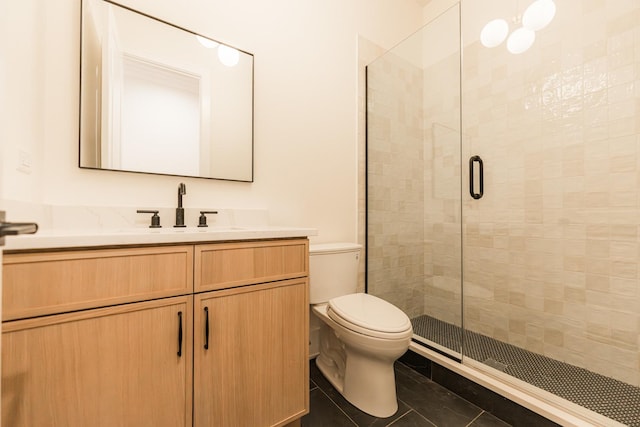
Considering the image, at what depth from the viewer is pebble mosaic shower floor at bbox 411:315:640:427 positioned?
122cm

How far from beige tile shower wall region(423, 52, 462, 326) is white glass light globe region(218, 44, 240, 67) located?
56.6 inches

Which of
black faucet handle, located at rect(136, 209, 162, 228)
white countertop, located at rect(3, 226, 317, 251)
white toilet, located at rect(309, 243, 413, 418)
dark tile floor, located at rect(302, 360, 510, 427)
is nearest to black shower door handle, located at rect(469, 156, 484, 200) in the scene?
Result: white toilet, located at rect(309, 243, 413, 418)

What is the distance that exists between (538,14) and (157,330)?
259 cm

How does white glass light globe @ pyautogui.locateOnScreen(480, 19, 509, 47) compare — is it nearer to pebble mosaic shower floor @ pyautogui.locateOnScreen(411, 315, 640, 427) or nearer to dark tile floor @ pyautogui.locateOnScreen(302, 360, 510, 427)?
pebble mosaic shower floor @ pyautogui.locateOnScreen(411, 315, 640, 427)

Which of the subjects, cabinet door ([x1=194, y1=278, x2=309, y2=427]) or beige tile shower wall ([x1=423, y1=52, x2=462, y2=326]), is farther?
beige tile shower wall ([x1=423, y1=52, x2=462, y2=326])

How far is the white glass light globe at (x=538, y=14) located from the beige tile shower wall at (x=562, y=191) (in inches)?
2.2

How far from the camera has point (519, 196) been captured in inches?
71.5

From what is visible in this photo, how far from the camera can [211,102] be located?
Result: 144cm

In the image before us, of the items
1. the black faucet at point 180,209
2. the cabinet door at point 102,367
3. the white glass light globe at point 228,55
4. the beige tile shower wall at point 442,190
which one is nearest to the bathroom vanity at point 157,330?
the cabinet door at point 102,367

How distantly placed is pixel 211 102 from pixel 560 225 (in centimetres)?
209

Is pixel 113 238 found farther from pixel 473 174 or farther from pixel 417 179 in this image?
pixel 473 174

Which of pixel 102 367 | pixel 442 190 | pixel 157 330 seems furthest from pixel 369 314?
pixel 442 190

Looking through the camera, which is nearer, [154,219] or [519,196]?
[154,219]

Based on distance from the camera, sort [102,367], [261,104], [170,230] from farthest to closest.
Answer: [261,104]
[170,230]
[102,367]
